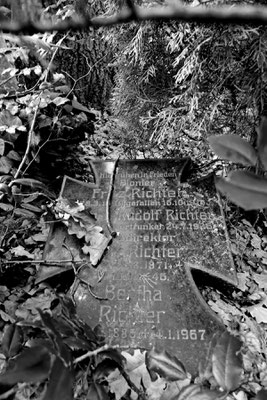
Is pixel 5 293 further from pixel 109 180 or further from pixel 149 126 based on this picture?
pixel 149 126

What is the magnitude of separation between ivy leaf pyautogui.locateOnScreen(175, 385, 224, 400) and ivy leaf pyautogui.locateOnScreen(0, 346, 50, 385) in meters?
0.40

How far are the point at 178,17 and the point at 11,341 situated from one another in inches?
46.2

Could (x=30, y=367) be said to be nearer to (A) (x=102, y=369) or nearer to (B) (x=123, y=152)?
(A) (x=102, y=369)

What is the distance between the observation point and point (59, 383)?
76 cm

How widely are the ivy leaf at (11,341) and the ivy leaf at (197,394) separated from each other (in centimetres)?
61

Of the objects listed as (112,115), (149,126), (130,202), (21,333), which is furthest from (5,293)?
(112,115)

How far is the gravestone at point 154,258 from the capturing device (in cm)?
170

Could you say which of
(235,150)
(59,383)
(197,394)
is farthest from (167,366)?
(235,150)

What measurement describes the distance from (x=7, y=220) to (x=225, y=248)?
1.31 m

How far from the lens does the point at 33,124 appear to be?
2461 mm

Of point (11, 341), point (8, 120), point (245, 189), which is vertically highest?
point (8, 120)

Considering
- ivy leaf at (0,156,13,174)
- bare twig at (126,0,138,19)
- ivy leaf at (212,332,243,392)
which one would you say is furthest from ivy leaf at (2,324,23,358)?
ivy leaf at (0,156,13,174)

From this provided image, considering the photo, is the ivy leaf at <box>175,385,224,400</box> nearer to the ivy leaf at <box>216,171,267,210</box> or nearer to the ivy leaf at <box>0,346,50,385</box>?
the ivy leaf at <box>0,346,50,385</box>

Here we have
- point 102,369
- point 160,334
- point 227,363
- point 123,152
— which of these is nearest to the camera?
point 227,363
